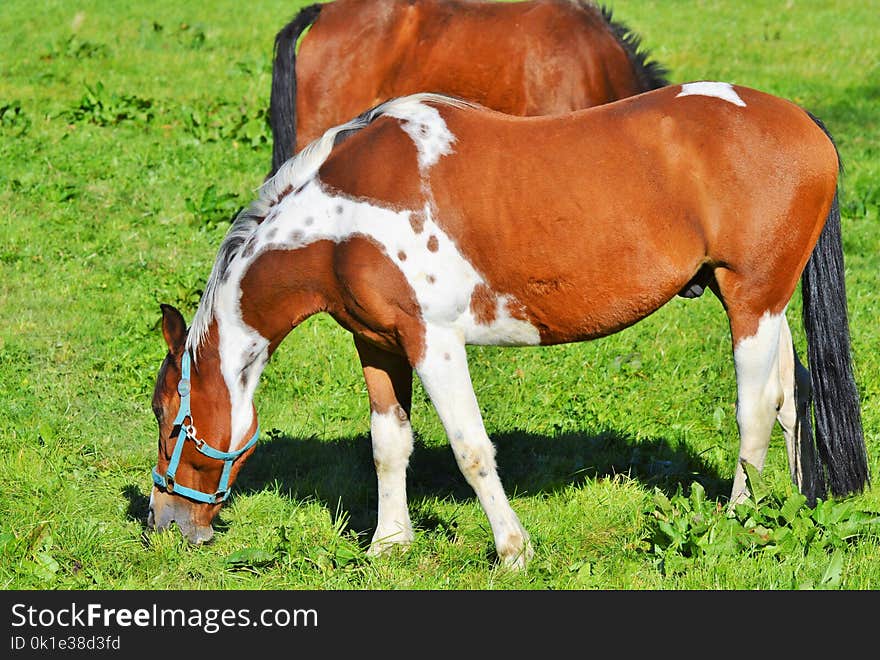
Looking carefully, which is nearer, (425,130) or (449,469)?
(425,130)

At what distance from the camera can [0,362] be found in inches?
252

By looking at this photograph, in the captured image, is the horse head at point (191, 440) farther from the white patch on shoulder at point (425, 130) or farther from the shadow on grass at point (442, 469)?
the white patch on shoulder at point (425, 130)

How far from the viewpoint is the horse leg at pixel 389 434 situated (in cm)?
455

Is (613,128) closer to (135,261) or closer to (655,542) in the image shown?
(655,542)

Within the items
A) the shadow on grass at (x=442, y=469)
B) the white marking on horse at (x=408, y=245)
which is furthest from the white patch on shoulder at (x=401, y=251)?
the shadow on grass at (x=442, y=469)

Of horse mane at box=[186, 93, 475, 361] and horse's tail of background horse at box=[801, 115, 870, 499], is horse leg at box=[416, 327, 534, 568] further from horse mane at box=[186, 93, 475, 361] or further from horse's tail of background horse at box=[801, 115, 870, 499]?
horse's tail of background horse at box=[801, 115, 870, 499]

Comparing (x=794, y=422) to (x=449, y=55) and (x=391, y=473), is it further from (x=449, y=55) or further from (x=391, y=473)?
(x=449, y=55)

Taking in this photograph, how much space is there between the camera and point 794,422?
4.81 m

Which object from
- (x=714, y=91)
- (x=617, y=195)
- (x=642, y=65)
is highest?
(x=714, y=91)

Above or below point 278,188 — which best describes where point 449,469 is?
below

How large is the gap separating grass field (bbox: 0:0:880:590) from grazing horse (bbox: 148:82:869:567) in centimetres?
42

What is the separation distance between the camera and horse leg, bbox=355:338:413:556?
4555 mm

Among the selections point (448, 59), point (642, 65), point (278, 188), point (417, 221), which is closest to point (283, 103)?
point (448, 59)

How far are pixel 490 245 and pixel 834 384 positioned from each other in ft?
5.69
